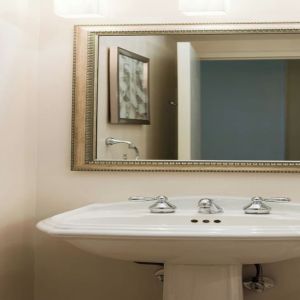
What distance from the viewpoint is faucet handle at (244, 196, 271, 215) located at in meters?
1.42

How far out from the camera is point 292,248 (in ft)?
3.59

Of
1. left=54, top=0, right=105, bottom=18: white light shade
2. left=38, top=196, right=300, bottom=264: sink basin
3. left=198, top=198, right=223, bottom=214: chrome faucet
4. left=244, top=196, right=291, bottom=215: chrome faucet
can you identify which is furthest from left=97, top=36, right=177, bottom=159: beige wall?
left=38, top=196, right=300, bottom=264: sink basin

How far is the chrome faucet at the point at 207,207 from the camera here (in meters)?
1.42

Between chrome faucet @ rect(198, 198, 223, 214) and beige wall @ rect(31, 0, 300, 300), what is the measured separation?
4.4 inches

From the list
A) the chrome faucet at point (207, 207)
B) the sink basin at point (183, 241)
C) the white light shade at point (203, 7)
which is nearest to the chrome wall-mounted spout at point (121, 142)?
the chrome faucet at point (207, 207)

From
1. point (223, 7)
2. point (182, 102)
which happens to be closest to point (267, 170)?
point (182, 102)

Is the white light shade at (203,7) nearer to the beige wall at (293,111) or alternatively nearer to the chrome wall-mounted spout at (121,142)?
the beige wall at (293,111)

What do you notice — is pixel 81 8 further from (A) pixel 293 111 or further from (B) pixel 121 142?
(A) pixel 293 111

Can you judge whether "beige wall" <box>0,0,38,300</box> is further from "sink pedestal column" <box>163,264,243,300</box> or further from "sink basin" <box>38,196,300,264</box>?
"sink pedestal column" <box>163,264,243,300</box>

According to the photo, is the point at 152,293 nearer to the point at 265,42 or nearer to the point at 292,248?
the point at 292,248

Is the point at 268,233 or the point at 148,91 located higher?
the point at 148,91

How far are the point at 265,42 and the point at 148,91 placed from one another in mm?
470

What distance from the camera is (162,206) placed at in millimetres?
1446

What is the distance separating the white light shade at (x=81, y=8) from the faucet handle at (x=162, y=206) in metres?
0.75
